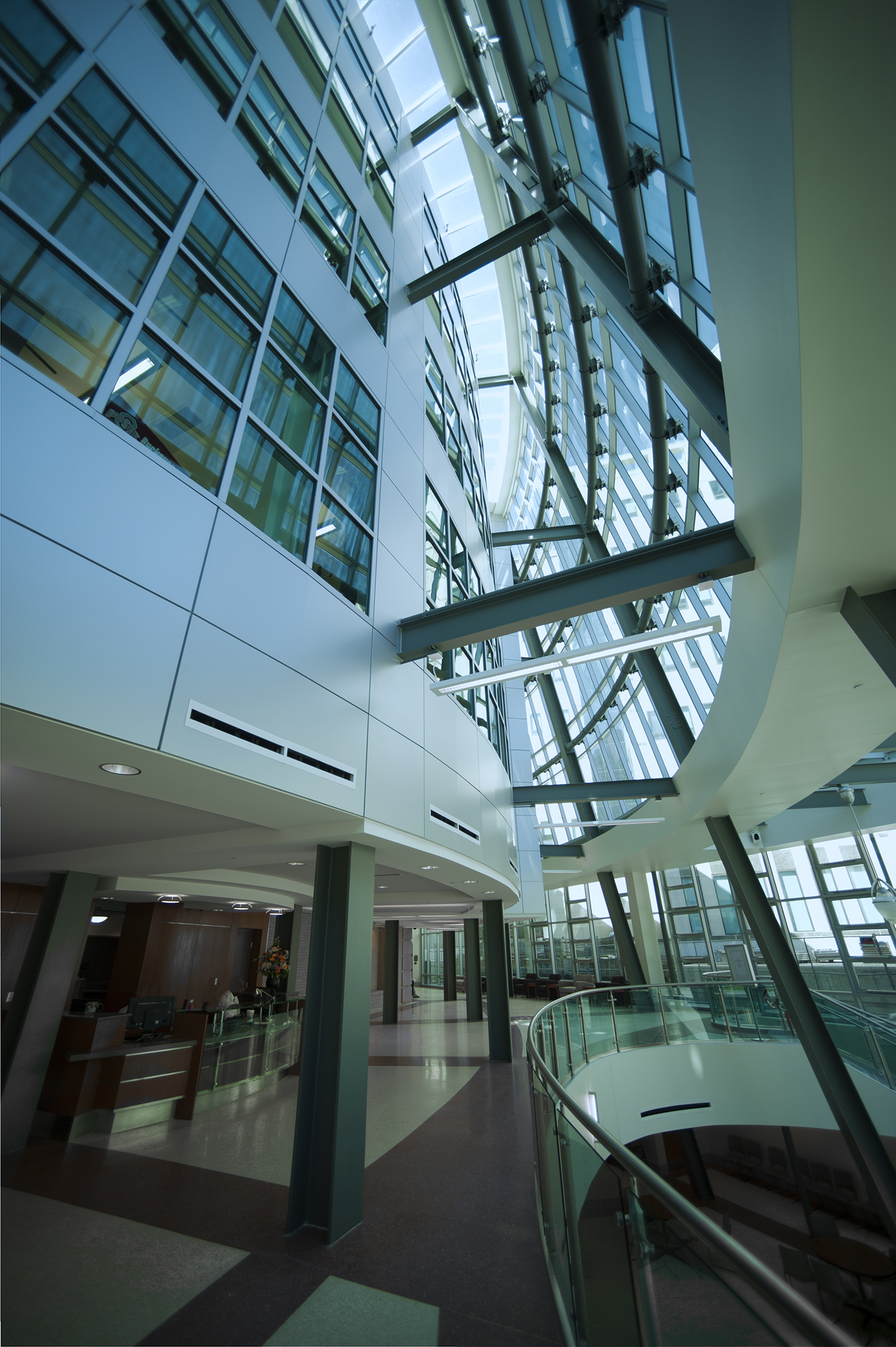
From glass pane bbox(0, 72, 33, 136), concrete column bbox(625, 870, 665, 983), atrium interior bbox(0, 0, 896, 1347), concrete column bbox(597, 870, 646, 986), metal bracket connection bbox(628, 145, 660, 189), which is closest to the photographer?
atrium interior bbox(0, 0, 896, 1347)

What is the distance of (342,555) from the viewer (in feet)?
19.7

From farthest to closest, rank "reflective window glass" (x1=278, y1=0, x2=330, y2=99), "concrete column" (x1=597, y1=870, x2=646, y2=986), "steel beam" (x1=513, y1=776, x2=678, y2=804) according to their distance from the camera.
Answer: "concrete column" (x1=597, y1=870, x2=646, y2=986) < "steel beam" (x1=513, y1=776, x2=678, y2=804) < "reflective window glass" (x1=278, y1=0, x2=330, y2=99)

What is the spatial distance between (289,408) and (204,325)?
3.52 feet

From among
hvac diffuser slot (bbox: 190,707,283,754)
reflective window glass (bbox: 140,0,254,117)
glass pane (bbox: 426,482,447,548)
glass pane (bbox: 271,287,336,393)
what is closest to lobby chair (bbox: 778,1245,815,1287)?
hvac diffuser slot (bbox: 190,707,283,754)

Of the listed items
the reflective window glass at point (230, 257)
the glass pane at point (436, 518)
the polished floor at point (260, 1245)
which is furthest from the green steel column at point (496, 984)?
the reflective window glass at point (230, 257)

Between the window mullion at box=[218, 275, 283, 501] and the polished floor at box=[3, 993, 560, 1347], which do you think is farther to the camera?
the window mullion at box=[218, 275, 283, 501]

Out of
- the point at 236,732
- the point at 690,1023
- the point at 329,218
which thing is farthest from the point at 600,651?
the point at 690,1023

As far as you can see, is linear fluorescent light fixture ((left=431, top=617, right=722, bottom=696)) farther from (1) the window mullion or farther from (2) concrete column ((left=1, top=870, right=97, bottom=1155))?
(2) concrete column ((left=1, top=870, right=97, bottom=1155))

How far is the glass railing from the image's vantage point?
8867 millimetres

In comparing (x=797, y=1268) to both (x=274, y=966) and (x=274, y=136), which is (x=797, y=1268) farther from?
(x=274, y=136)

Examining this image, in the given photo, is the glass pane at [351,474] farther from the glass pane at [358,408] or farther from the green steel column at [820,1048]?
the green steel column at [820,1048]

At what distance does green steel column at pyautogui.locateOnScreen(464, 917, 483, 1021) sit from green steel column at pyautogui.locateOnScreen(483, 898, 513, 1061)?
233 inches

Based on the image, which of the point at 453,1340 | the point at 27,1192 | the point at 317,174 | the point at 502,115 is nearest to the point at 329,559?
the point at 317,174

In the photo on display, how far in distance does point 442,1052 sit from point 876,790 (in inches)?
462
